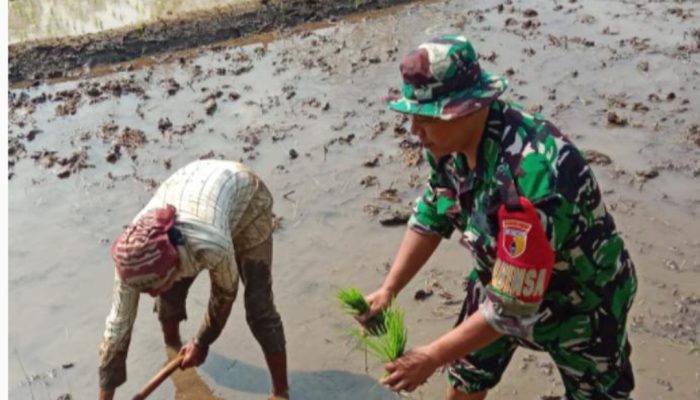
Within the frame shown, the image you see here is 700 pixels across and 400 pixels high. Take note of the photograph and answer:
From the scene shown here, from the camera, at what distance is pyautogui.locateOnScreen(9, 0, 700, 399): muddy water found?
13.4 ft

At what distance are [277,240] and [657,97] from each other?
3.46m

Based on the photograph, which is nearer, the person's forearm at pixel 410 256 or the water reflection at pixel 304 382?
the person's forearm at pixel 410 256

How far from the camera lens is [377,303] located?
273 cm

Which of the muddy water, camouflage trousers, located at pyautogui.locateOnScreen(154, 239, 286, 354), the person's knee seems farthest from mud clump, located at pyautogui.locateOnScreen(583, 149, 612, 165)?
the person's knee

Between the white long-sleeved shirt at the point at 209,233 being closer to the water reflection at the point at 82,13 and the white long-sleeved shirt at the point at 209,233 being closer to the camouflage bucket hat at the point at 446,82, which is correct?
the camouflage bucket hat at the point at 446,82

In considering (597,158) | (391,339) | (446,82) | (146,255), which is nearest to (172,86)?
(597,158)

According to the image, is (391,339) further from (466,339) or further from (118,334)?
(118,334)

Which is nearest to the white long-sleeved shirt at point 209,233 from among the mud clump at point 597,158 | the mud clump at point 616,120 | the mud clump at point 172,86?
the mud clump at point 597,158

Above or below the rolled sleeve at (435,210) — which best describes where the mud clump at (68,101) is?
below

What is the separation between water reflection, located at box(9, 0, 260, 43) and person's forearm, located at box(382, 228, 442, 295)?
23.8 ft

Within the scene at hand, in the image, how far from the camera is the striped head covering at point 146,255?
2.72 metres

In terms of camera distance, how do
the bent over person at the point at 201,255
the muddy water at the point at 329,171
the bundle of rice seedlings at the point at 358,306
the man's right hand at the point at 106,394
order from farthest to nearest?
1. the muddy water at the point at 329,171
2. the man's right hand at the point at 106,394
3. the bent over person at the point at 201,255
4. the bundle of rice seedlings at the point at 358,306

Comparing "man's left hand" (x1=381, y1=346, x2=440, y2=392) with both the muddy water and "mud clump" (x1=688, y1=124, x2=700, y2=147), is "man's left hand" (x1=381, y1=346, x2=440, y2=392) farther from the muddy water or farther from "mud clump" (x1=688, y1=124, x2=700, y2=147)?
"mud clump" (x1=688, y1=124, x2=700, y2=147)

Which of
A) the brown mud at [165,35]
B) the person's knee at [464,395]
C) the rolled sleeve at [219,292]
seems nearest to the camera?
the person's knee at [464,395]
